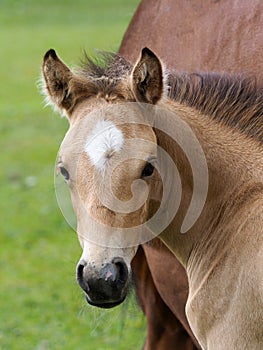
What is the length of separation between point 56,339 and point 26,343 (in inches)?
9.2

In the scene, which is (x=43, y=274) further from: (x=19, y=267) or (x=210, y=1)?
(x=210, y=1)

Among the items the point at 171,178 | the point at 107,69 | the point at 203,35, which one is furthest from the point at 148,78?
the point at 203,35

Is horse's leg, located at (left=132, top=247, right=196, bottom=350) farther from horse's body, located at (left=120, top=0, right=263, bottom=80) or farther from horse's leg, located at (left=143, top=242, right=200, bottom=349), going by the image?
horse's body, located at (left=120, top=0, right=263, bottom=80)

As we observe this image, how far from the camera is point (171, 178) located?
3836 mm

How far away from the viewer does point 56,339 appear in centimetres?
670

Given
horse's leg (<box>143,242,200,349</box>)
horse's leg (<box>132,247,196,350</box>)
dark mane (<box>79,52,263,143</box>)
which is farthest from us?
horse's leg (<box>132,247,196,350</box>)

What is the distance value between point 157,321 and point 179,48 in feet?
5.87

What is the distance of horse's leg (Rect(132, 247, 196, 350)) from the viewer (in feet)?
18.8

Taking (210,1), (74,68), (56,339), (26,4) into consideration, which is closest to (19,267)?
(56,339)

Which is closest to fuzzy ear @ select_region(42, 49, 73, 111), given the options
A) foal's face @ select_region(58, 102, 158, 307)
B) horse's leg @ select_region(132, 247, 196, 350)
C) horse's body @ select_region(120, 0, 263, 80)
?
foal's face @ select_region(58, 102, 158, 307)

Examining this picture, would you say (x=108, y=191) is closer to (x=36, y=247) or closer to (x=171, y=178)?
(x=171, y=178)

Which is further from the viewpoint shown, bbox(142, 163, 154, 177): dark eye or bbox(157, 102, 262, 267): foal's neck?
bbox(157, 102, 262, 267): foal's neck

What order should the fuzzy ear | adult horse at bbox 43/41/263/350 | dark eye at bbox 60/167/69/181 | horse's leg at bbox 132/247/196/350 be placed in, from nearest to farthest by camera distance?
adult horse at bbox 43/41/263/350 → dark eye at bbox 60/167/69/181 → the fuzzy ear → horse's leg at bbox 132/247/196/350

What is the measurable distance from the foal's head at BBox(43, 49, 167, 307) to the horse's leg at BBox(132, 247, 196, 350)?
1.91 m
